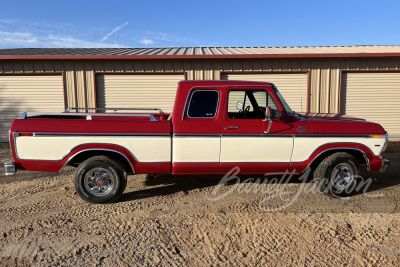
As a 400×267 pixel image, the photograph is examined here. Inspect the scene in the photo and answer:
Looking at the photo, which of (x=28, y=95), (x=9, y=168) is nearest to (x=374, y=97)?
(x=9, y=168)

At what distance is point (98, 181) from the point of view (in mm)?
4566

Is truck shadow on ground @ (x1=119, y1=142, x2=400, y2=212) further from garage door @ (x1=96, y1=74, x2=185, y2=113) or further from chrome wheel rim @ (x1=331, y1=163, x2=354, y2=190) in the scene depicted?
garage door @ (x1=96, y1=74, x2=185, y2=113)

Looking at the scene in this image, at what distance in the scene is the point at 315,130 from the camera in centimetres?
468

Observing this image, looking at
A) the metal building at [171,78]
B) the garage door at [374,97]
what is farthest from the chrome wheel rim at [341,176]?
the garage door at [374,97]

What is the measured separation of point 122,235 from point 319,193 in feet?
11.1

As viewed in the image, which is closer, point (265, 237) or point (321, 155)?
point (265, 237)

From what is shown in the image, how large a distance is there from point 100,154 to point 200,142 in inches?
62.8

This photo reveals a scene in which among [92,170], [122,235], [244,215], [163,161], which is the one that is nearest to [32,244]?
[122,235]

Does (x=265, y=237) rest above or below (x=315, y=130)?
below

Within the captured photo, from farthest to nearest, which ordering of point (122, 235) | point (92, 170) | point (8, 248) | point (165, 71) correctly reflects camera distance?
point (165, 71), point (92, 170), point (122, 235), point (8, 248)

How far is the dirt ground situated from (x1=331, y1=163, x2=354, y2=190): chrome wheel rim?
241mm

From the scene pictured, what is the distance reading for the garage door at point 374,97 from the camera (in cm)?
1048

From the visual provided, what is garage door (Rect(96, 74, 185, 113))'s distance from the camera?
10.3 metres

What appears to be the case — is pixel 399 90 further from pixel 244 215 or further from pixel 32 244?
pixel 32 244
